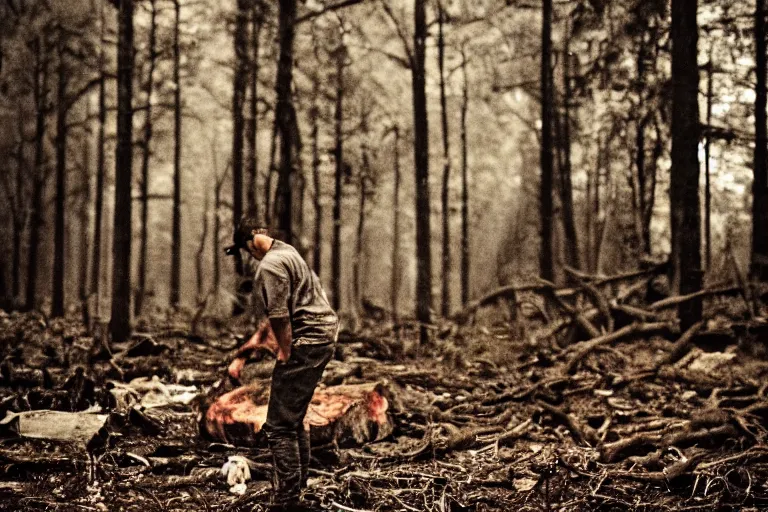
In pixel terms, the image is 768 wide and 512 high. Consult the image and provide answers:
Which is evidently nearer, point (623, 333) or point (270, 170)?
point (623, 333)

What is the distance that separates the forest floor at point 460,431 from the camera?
166 inches

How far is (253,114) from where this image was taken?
12016mm

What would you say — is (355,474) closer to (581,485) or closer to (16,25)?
(581,485)

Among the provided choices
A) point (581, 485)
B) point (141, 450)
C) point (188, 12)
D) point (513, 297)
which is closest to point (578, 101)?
point (513, 297)

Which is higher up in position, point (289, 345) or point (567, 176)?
point (567, 176)

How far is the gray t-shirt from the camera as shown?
3766mm

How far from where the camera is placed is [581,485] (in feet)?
14.6

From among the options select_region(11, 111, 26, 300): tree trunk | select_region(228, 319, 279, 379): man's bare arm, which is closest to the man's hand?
select_region(228, 319, 279, 379): man's bare arm

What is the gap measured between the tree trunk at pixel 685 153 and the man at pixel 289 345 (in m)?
5.74

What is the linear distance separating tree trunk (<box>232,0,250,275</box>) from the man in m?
8.01

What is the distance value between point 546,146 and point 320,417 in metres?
7.58

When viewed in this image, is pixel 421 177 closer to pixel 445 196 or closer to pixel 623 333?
pixel 445 196

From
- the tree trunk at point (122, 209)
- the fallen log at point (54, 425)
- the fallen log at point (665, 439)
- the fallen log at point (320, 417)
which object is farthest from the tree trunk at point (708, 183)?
the fallen log at point (54, 425)

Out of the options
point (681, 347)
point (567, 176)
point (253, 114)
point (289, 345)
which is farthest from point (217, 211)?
point (289, 345)
